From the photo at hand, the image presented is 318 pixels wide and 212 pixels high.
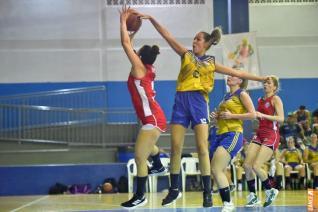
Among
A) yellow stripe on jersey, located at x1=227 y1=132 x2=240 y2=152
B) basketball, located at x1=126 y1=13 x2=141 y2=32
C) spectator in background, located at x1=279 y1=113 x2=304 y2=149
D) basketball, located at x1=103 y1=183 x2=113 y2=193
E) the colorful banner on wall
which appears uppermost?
the colorful banner on wall

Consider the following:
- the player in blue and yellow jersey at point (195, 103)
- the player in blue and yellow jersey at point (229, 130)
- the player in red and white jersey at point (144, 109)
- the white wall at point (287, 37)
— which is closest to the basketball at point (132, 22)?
the player in red and white jersey at point (144, 109)

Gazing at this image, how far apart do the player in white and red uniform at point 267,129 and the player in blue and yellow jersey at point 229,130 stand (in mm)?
1350

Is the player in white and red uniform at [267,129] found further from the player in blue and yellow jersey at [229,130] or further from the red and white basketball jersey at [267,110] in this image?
the player in blue and yellow jersey at [229,130]

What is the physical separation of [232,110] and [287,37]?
11982 millimetres

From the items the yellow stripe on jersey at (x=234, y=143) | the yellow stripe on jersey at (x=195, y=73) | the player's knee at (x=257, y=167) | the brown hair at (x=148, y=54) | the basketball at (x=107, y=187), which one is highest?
the brown hair at (x=148, y=54)

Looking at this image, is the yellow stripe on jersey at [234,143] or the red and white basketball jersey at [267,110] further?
the red and white basketball jersey at [267,110]

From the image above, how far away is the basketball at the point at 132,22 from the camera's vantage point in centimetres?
752

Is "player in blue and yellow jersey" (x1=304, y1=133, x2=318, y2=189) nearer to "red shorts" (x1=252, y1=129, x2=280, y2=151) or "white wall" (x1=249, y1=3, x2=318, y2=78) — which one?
"white wall" (x1=249, y1=3, x2=318, y2=78)

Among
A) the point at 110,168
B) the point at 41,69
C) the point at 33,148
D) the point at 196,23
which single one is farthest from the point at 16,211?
the point at 196,23

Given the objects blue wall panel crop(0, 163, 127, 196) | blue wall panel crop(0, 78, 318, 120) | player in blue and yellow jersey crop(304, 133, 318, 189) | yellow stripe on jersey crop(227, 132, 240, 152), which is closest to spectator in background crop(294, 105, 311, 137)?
player in blue and yellow jersey crop(304, 133, 318, 189)

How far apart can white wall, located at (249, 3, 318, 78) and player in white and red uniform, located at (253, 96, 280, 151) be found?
978cm

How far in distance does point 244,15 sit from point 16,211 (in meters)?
10.4

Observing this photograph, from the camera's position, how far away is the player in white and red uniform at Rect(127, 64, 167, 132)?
7383 millimetres

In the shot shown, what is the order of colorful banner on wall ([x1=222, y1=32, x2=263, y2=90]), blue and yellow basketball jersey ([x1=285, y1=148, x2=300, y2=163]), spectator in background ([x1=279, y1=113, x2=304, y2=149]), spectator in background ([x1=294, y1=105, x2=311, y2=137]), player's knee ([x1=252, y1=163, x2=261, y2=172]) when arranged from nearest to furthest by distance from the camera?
player's knee ([x1=252, y1=163, x2=261, y2=172]) < blue and yellow basketball jersey ([x1=285, y1=148, x2=300, y2=163]) < spectator in background ([x1=279, y1=113, x2=304, y2=149]) < spectator in background ([x1=294, y1=105, x2=311, y2=137]) < colorful banner on wall ([x1=222, y1=32, x2=263, y2=90])
